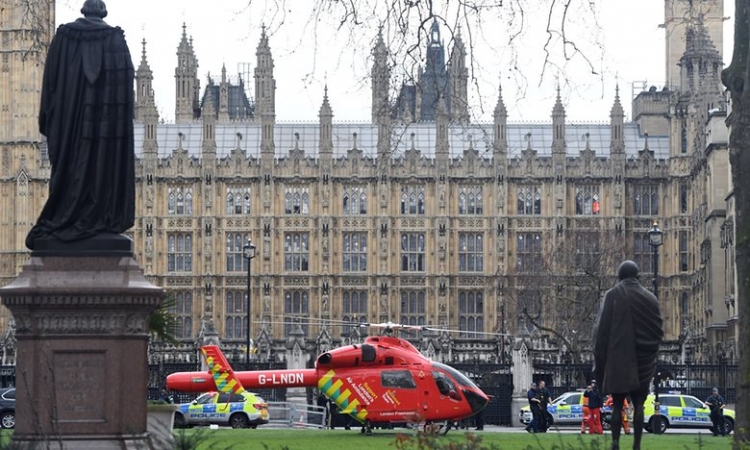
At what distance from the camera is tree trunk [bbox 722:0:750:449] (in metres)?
18.5

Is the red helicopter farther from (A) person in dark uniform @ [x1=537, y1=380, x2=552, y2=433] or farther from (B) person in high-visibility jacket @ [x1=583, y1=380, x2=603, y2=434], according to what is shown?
(A) person in dark uniform @ [x1=537, y1=380, x2=552, y2=433]

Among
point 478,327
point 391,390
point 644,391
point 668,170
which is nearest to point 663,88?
Result: point 668,170

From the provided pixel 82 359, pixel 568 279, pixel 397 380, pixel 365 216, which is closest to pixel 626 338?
pixel 82 359

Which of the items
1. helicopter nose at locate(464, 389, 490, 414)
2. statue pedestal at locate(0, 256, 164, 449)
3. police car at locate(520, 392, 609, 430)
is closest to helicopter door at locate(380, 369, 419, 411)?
helicopter nose at locate(464, 389, 490, 414)

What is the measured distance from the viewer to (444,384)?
114 feet

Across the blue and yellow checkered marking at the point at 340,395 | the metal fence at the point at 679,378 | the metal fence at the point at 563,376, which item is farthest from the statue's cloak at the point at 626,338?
the metal fence at the point at 563,376

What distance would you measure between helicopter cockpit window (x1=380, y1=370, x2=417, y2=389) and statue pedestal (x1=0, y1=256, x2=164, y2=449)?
20571 mm

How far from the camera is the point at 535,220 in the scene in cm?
8375

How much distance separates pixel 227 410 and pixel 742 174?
75.0 feet

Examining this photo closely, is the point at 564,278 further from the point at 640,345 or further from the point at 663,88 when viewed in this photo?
the point at 640,345

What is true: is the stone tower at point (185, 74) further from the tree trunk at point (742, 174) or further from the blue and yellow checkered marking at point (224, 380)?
the tree trunk at point (742, 174)

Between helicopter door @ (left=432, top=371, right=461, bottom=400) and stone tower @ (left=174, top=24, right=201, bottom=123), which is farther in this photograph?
stone tower @ (left=174, top=24, right=201, bottom=123)

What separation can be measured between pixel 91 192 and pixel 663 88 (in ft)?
264

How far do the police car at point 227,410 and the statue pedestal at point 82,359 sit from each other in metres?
25.4
